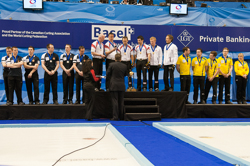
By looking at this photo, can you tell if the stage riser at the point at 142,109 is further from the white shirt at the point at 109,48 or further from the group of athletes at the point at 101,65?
the white shirt at the point at 109,48

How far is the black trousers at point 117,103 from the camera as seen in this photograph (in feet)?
21.9

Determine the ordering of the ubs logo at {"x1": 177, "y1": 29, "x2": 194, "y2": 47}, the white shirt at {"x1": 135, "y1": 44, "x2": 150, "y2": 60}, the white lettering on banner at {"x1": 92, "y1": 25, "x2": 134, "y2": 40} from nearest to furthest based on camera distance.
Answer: the white shirt at {"x1": 135, "y1": 44, "x2": 150, "y2": 60} < the white lettering on banner at {"x1": 92, "y1": 25, "x2": 134, "y2": 40} < the ubs logo at {"x1": 177, "y1": 29, "x2": 194, "y2": 47}

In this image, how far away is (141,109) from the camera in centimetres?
715

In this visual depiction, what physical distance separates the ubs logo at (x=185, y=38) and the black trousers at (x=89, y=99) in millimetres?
4847

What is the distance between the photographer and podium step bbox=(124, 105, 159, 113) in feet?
23.1

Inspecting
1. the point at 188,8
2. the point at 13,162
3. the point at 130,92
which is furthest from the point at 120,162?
the point at 188,8

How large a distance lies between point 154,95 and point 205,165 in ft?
15.1

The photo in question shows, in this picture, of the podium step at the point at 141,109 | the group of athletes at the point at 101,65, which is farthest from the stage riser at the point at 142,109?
the group of athletes at the point at 101,65

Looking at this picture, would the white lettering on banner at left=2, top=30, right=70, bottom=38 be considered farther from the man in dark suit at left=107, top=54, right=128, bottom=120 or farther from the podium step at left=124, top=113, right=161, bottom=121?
the podium step at left=124, top=113, right=161, bottom=121

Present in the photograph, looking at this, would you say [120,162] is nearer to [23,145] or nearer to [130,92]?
[23,145]

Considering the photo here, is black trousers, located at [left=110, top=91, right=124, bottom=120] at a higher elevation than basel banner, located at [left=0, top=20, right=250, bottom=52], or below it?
below

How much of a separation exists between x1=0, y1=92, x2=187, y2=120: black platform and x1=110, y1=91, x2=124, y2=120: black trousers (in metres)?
0.54

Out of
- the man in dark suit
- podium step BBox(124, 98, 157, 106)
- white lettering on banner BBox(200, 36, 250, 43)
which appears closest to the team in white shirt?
podium step BBox(124, 98, 157, 106)

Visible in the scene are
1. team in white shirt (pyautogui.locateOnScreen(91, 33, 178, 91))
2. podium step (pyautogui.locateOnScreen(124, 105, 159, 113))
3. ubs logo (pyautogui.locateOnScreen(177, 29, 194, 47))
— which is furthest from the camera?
ubs logo (pyautogui.locateOnScreen(177, 29, 194, 47))
